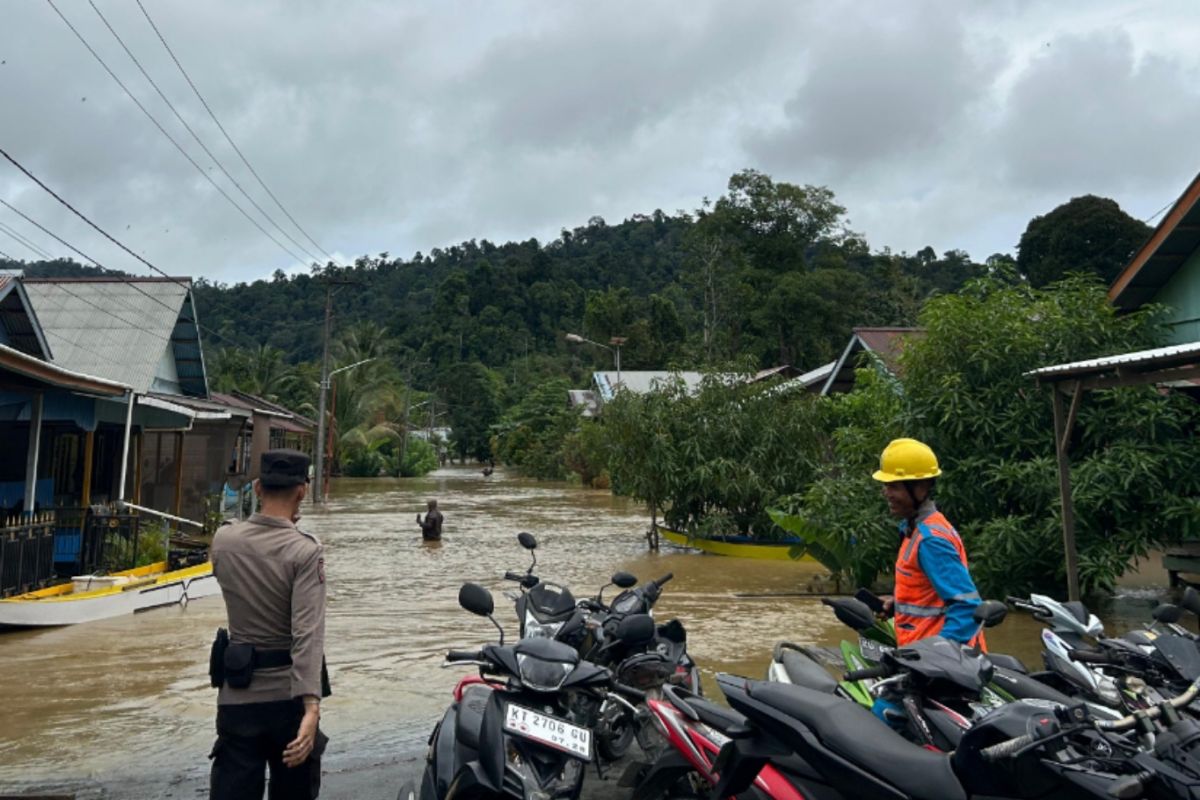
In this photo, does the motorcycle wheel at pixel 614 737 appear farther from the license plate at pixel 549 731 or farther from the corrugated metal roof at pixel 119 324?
the corrugated metal roof at pixel 119 324

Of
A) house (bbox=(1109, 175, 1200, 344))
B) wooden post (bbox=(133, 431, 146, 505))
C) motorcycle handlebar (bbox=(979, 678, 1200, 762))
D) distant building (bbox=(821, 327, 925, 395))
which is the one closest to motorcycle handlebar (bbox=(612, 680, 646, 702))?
motorcycle handlebar (bbox=(979, 678, 1200, 762))

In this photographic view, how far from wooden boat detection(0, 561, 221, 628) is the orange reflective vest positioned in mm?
8323

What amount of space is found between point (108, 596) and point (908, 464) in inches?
372

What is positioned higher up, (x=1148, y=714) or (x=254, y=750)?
(x=1148, y=714)

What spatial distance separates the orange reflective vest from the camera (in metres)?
3.94

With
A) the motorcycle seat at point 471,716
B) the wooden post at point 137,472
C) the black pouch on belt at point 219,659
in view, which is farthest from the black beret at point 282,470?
the wooden post at point 137,472

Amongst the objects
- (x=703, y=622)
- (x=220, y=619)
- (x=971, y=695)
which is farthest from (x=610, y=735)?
(x=220, y=619)

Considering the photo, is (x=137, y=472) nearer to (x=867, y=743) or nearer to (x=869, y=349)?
(x=869, y=349)

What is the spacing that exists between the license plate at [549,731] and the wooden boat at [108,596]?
26.3 ft

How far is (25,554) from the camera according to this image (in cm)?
1023

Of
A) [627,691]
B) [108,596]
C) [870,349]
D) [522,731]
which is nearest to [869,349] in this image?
[870,349]

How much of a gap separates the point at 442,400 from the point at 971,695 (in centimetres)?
6799

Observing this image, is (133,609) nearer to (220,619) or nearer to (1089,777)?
(220,619)

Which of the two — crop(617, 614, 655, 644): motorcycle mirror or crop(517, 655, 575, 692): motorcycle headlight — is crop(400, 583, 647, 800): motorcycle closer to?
crop(517, 655, 575, 692): motorcycle headlight
